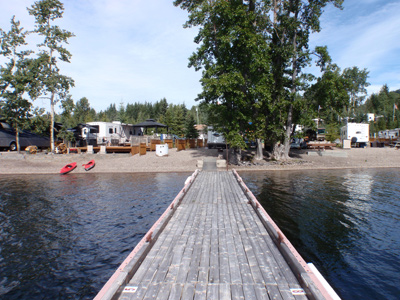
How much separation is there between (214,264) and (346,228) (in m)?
6.64

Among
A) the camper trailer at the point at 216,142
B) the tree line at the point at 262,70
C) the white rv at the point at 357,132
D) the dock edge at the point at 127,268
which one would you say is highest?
the tree line at the point at 262,70

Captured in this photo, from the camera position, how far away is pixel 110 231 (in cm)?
941

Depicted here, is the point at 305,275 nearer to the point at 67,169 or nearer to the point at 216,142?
the point at 67,169

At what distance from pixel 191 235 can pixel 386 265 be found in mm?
5384

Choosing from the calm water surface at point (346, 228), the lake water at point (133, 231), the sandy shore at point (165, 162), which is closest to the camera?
the calm water surface at point (346, 228)

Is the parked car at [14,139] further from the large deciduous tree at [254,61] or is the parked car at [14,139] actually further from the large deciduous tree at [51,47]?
the large deciduous tree at [254,61]

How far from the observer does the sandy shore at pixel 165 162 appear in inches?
1033

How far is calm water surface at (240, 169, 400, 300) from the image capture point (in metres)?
6.06

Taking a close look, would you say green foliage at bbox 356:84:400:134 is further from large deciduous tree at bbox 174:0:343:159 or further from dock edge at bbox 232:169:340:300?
Result: dock edge at bbox 232:169:340:300

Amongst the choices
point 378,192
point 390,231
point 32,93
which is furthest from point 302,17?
point 32,93

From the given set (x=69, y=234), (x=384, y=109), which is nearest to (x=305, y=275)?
(x=69, y=234)

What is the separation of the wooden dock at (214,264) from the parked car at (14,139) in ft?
120

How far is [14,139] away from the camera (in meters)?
34.9

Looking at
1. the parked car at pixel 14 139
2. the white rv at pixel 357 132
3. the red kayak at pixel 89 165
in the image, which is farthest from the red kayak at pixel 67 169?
the white rv at pixel 357 132
